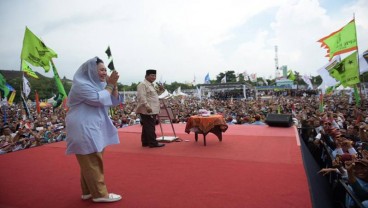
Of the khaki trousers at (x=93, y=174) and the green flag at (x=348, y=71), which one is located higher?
the green flag at (x=348, y=71)

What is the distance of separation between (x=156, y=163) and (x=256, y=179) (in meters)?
1.47

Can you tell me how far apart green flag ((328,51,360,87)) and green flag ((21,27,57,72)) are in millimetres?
9414

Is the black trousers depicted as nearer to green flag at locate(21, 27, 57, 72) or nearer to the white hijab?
the white hijab

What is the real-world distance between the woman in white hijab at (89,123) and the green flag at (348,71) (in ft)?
26.7

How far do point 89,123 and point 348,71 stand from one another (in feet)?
28.3

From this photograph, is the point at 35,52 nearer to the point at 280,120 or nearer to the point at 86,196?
the point at 86,196

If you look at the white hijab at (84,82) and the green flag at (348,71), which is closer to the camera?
the white hijab at (84,82)

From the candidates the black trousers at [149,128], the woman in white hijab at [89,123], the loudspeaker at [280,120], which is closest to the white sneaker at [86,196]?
the woman in white hijab at [89,123]

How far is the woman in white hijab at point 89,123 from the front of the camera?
7.41 ft

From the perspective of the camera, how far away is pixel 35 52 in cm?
776

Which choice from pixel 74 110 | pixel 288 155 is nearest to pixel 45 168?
pixel 74 110

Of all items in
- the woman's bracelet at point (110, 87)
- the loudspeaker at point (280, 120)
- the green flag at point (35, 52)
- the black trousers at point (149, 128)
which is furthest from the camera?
the green flag at point (35, 52)

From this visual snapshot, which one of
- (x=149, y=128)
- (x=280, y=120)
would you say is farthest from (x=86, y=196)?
(x=280, y=120)

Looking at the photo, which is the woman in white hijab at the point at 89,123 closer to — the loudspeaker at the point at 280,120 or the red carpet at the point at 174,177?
the red carpet at the point at 174,177
